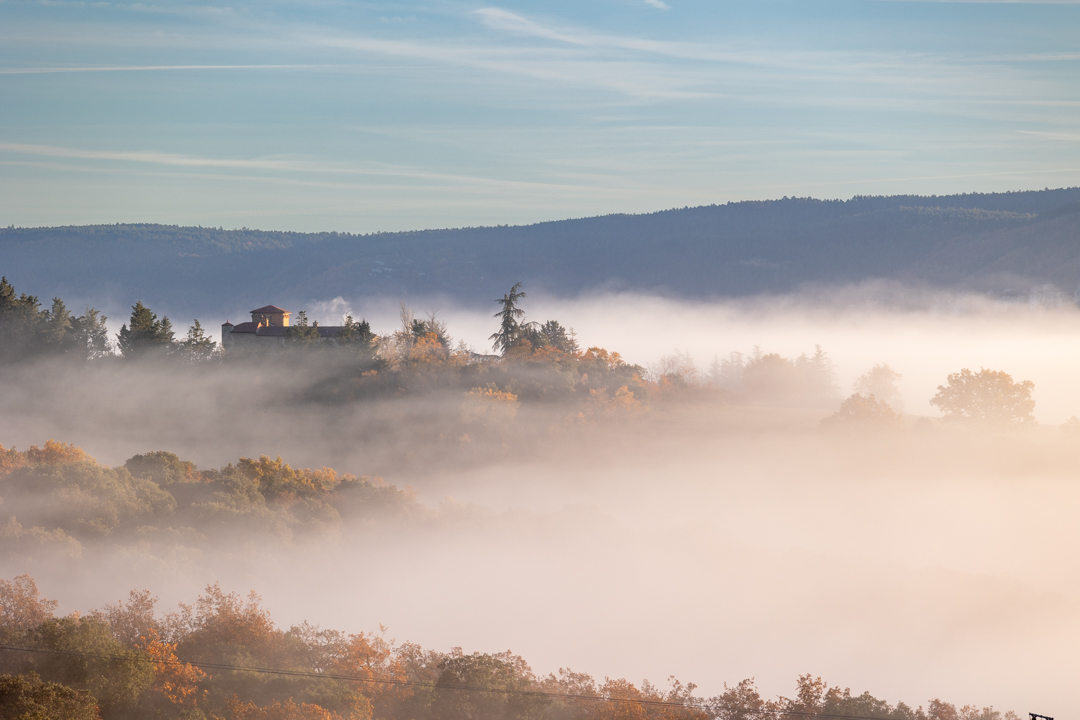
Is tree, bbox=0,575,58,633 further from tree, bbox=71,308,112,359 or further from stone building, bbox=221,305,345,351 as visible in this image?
tree, bbox=71,308,112,359

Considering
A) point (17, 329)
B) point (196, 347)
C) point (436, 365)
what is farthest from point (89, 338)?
point (436, 365)

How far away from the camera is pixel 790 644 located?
290ft

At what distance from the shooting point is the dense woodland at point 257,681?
110 feet

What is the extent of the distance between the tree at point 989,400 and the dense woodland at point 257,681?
230 feet

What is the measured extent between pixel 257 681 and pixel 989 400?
94.9 meters

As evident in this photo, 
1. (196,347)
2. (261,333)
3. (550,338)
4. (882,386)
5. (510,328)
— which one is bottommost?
(882,386)

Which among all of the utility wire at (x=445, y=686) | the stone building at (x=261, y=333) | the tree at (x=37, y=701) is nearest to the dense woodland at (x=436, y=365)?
the stone building at (x=261, y=333)

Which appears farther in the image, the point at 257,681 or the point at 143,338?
the point at 143,338

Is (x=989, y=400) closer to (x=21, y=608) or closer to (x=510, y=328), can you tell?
(x=510, y=328)

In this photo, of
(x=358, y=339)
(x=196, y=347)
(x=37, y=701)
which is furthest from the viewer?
(x=358, y=339)

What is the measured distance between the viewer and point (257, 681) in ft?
126

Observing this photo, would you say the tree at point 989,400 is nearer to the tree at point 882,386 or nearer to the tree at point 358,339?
the tree at point 882,386

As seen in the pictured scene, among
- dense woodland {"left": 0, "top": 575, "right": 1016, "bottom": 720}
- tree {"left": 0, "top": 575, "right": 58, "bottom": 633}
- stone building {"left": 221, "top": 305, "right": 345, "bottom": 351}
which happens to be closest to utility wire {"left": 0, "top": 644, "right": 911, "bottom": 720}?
dense woodland {"left": 0, "top": 575, "right": 1016, "bottom": 720}

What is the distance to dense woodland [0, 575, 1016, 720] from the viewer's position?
110ft
